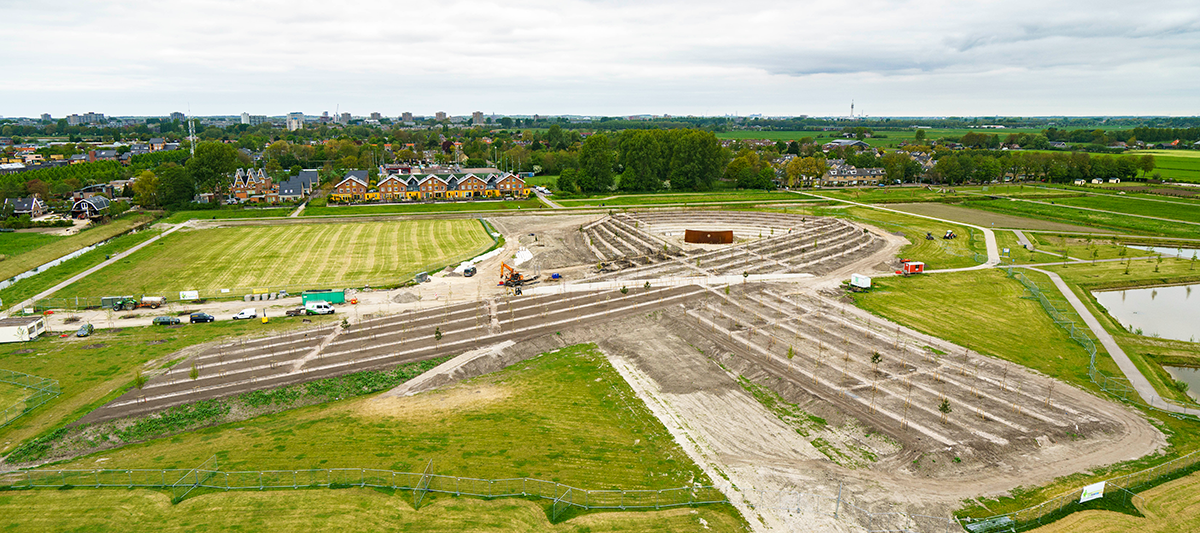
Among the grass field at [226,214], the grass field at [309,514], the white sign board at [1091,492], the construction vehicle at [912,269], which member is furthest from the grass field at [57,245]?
the construction vehicle at [912,269]

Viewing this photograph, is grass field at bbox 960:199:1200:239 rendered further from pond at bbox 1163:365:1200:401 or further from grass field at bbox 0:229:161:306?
grass field at bbox 0:229:161:306

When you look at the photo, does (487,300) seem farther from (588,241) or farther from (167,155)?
(167,155)

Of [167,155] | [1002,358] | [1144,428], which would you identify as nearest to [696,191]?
[1002,358]

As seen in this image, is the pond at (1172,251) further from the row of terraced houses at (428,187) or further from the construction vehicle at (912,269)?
the row of terraced houses at (428,187)

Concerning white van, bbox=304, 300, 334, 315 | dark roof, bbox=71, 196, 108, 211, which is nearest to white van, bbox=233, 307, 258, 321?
white van, bbox=304, 300, 334, 315

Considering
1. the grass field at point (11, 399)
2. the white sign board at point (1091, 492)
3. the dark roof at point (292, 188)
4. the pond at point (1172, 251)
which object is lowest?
the grass field at point (11, 399)

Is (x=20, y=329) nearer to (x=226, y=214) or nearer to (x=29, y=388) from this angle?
(x=29, y=388)
